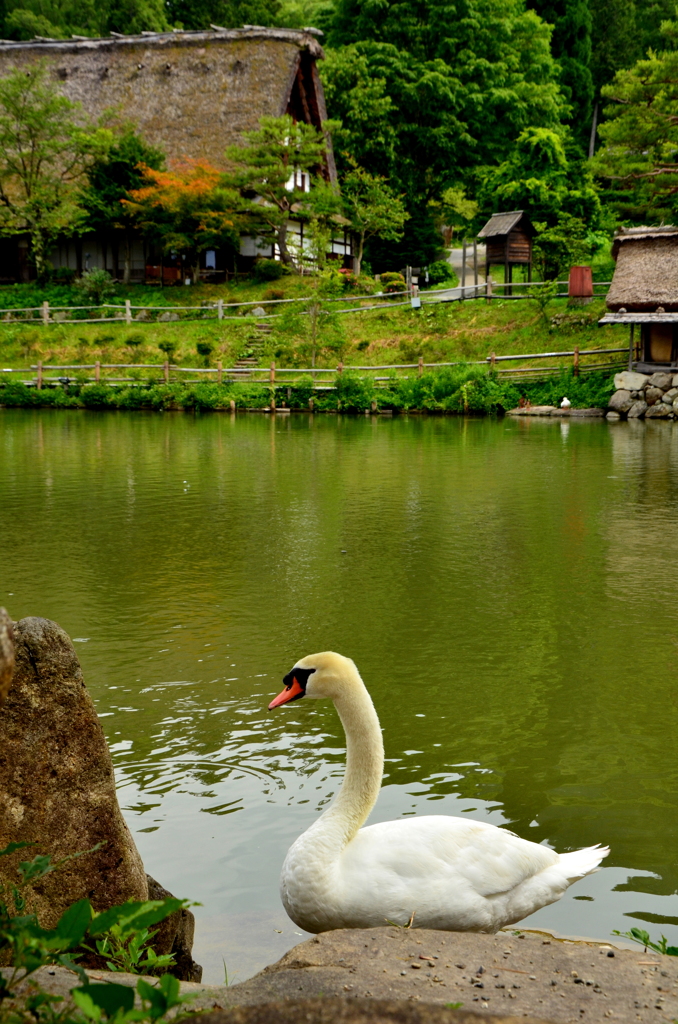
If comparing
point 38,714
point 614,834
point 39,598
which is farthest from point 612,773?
point 39,598

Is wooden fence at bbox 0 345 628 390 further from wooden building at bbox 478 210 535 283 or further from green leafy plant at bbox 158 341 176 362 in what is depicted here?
wooden building at bbox 478 210 535 283

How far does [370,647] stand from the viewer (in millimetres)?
7059

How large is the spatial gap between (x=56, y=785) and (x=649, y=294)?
24658mm

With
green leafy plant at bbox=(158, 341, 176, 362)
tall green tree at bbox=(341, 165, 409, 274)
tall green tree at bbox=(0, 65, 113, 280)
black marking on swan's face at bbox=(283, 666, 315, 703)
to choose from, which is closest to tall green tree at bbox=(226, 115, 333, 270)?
tall green tree at bbox=(341, 165, 409, 274)

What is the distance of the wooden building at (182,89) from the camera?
36781mm

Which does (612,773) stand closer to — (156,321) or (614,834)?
(614,834)

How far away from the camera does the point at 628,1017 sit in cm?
238

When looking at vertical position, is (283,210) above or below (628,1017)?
above

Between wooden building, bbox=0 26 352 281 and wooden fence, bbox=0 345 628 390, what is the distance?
30.1ft

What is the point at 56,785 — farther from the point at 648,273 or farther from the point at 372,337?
the point at 372,337

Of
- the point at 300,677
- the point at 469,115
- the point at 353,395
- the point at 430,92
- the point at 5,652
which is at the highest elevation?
the point at 430,92

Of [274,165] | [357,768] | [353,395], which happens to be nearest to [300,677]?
[357,768]

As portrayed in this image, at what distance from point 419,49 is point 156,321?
17.1 m

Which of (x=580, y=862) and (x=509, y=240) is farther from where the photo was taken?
(x=509, y=240)
